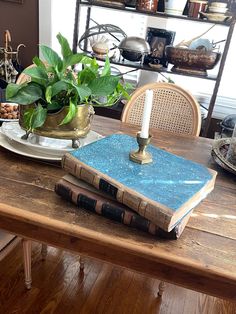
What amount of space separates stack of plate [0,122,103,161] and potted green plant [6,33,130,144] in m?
0.05

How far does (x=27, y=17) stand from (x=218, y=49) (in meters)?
1.45

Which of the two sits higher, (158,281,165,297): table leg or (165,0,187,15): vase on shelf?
(165,0,187,15): vase on shelf

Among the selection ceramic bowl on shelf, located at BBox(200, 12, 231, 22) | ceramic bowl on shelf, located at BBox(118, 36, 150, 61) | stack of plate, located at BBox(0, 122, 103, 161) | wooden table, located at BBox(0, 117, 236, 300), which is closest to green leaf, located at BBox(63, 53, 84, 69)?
stack of plate, located at BBox(0, 122, 103, 161)

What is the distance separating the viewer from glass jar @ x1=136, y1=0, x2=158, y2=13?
6.93 ft

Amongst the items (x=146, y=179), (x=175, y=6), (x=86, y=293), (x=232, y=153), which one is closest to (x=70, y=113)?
(x=146, y=179)

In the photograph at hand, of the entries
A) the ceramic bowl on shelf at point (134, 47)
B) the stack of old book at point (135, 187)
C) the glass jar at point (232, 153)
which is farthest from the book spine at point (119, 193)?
the ceramic bowl on shelf at point (134, 47)

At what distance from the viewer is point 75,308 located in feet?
4.64

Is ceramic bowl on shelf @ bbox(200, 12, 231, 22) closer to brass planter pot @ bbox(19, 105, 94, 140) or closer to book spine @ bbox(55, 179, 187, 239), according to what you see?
brass planter pot @ bbox(19, 105, 94, 140)

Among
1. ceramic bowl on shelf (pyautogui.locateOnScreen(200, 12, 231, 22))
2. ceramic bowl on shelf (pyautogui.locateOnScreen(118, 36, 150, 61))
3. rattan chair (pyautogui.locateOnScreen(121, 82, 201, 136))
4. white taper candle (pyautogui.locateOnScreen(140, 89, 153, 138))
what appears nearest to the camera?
white taper candle (pyautogui.locateOnScreen(140, 89, 153, 138))

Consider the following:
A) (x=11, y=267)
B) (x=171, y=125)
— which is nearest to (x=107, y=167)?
(x=171, y=125)

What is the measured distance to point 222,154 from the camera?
1.15 meters

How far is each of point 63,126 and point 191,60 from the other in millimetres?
1405

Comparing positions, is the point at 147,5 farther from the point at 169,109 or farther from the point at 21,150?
the point at 21,150

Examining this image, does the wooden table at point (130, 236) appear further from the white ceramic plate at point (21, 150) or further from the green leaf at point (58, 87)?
the green leaf at point (58, 87)
